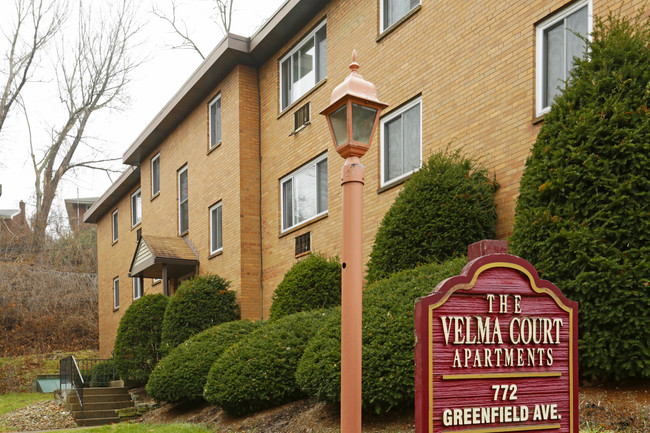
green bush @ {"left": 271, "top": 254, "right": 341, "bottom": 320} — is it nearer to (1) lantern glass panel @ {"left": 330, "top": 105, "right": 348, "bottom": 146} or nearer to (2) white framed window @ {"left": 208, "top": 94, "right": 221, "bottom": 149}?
(2) white framed window @ {"left": 208, "top": 94, "right": 221, "bottom": 149}

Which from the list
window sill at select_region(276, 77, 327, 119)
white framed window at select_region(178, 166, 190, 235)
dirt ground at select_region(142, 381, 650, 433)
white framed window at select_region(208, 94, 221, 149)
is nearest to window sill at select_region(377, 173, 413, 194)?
window sill at select_region(276, 77, 327, 119)

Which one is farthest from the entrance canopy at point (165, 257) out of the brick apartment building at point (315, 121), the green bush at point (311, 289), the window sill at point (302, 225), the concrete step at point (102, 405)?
the green bush at point (311, 289)

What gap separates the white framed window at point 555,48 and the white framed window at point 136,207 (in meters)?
20.6

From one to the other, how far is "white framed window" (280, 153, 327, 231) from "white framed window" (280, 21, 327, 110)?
6.14 ft

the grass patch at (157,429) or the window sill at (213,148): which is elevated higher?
the window sill at (213,148)

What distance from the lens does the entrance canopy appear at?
64.4 ft

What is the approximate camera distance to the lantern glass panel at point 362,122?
5148mm

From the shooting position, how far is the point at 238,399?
394 inches

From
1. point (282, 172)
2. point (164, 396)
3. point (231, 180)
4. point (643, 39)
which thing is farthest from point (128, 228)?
point (643, 39)

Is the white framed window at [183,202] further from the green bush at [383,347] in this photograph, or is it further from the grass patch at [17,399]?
the green bush at [383,347]

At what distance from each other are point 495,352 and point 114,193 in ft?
88.6

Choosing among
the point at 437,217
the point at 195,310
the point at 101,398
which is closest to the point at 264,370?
the point at 437,217

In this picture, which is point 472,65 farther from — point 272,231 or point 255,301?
point 255,301

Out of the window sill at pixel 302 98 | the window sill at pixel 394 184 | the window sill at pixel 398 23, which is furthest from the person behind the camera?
the window sill at pixel 302 98
